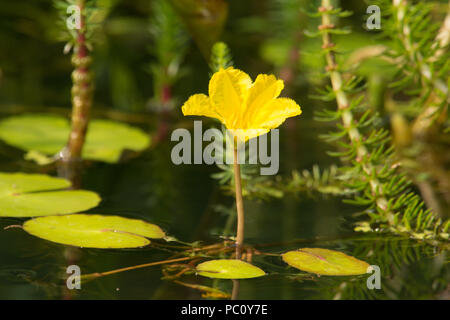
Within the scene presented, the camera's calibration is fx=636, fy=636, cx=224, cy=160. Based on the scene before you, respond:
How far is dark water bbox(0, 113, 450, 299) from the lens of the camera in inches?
35.6

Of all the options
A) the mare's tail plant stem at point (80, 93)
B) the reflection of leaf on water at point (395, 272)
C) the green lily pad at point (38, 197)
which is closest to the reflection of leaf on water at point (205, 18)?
the mare's tail plant stem at point (80, 93)

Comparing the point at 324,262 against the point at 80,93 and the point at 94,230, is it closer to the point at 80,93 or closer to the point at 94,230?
the point at 94,230

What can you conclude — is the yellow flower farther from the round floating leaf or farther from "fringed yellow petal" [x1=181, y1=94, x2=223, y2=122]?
the round floating leaf

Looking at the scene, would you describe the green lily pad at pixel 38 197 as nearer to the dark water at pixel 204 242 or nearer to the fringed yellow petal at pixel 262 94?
the dark water at pixel 204 242

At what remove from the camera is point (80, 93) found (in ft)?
4.78

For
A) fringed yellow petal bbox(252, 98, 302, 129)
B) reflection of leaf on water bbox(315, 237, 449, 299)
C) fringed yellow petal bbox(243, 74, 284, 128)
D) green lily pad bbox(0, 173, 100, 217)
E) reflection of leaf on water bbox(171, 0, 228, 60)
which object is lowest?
reflection of leaf on water bbox(315, 237, 449, 299)

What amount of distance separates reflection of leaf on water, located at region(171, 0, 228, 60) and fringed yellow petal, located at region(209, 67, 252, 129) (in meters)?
0.47

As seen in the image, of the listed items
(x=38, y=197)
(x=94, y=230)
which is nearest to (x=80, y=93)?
(x=38, y=197)

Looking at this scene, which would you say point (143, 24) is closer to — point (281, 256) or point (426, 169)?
point (426, 169)

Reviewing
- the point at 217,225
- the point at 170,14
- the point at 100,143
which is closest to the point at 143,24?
the point at 170,14

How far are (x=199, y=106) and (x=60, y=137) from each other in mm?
952

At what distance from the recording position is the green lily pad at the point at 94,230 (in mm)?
1036

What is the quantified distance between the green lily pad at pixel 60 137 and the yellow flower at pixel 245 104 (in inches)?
29.7

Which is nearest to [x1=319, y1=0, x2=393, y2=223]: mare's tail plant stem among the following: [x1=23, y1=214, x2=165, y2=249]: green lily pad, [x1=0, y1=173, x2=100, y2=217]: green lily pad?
[x1=23, y1=214, x2=165, y2=249]: green lily pad
